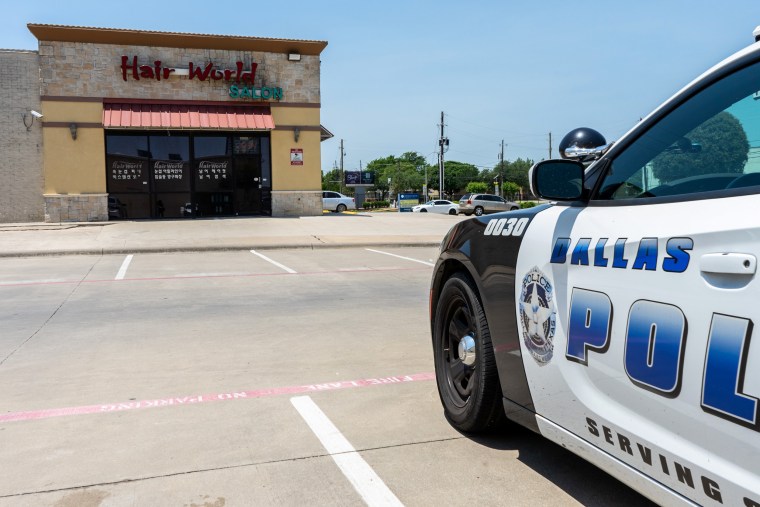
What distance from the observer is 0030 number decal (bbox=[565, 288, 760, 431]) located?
1.72 m

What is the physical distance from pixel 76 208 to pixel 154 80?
5632 millimetres

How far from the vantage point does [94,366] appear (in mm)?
5344

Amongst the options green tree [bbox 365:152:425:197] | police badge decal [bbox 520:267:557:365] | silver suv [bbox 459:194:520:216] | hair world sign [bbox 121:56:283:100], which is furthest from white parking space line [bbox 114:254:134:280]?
green tree [bbox 365:152:425:197]

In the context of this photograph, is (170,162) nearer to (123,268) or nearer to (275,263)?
(123,268)

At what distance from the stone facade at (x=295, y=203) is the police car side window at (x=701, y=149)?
2380 cm

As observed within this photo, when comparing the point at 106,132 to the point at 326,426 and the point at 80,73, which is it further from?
the point at 326,426

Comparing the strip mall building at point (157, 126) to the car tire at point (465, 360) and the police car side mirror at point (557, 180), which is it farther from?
the police car side mirror at point (557, 180)

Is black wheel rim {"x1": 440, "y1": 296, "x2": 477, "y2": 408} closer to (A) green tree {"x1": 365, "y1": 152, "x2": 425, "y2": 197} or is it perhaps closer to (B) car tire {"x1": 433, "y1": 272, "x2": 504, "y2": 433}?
(B) car tire {"x1": 433, "y1": 272, "x2": 504, "y2": 433}

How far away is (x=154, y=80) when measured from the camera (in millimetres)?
23734

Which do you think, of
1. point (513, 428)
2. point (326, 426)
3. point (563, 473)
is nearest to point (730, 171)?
point (563, 473)

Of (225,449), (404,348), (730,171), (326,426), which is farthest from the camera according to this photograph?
(404,348)

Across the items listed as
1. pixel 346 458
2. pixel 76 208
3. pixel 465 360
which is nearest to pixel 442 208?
pixel 76 208

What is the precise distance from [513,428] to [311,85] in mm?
23377

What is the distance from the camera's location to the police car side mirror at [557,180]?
2.65 meters
